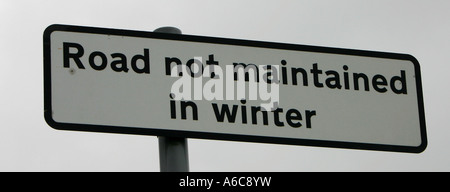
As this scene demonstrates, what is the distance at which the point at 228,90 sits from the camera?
4.37 m

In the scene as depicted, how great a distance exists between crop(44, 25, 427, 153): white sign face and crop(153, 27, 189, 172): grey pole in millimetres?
27

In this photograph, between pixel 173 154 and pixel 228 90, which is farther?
pixel 228 90

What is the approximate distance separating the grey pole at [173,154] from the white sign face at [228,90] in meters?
0.03

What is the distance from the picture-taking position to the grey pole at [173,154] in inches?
161

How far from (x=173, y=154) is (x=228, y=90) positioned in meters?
0.37

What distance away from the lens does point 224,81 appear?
4375 millimetres

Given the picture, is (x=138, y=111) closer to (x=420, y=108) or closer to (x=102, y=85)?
(x=102, y=85)

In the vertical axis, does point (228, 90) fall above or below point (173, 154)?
above

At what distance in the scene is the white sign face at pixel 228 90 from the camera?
4.18 m

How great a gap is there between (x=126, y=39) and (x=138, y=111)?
28 cm

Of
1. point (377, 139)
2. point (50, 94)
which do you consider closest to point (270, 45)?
point (377, 139)

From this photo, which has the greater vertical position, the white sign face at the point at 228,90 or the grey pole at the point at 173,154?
the white sign face at the point at 228,90

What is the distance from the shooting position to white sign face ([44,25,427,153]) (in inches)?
165
